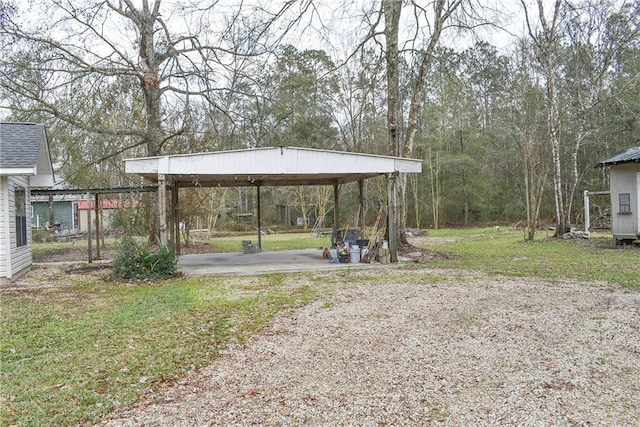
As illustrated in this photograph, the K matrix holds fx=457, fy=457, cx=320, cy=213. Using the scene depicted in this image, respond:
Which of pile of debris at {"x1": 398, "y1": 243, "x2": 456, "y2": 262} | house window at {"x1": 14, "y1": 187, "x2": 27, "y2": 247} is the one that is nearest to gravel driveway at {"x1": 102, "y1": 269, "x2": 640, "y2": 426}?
pile of debris at {"x1": 398, "y1": 243, "x2": 456, "y2": 262}

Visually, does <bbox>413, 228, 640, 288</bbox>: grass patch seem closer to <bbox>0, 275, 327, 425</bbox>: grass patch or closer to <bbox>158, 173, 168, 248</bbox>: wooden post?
<bbox>0, 275, 327, 425</bbox>: grass patch

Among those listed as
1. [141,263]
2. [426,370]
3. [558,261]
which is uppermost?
[141,263]

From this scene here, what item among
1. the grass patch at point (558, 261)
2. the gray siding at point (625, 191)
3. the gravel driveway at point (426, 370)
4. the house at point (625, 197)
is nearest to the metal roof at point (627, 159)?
the house at point (625, 197)

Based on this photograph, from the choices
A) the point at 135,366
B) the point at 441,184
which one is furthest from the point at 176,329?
the point at 441,184

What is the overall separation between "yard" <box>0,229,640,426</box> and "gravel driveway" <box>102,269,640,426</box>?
0.05ft

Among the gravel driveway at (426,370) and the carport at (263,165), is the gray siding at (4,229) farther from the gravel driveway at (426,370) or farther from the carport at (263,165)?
the gravel driveway at (426,370)

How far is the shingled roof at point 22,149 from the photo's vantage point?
27.1 ft

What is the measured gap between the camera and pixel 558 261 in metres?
10.2

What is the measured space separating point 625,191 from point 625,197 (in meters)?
0.18

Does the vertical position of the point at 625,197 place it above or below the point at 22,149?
below

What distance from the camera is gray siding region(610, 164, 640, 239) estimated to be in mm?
13141

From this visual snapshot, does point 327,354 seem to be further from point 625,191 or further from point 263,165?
point 625,191

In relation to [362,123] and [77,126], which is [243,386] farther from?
[362,123]

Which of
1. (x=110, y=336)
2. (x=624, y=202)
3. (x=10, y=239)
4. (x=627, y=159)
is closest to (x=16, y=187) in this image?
(x=10, y=239)
